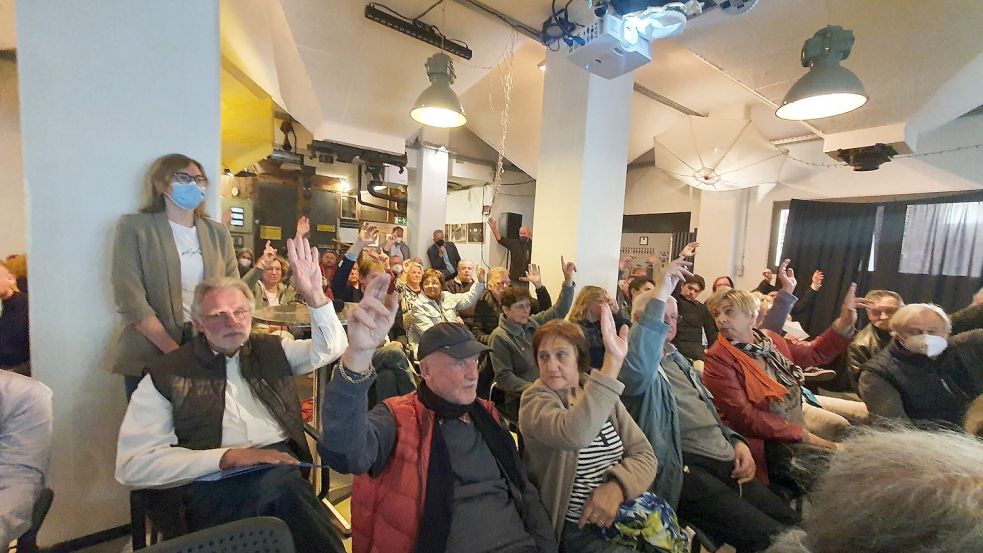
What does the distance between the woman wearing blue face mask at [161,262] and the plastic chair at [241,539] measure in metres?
1.05

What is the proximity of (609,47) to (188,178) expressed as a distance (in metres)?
2.35

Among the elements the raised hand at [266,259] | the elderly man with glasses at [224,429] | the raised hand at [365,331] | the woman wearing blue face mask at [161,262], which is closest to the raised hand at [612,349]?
the raised hand at [365,331]

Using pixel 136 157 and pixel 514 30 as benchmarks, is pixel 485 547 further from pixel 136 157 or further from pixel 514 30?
pixel 514 30

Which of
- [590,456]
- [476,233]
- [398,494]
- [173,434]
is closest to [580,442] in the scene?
[590,456]

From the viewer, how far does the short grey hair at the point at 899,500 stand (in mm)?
480

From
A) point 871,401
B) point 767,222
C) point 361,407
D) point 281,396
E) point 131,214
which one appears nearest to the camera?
point 361,407

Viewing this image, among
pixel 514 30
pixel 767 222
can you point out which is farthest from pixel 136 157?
pixel 767 222

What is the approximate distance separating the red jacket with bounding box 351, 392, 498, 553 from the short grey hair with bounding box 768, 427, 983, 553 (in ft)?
2.61

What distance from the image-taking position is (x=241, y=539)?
73 centimetres

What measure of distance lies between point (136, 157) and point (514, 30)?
3.04 metres

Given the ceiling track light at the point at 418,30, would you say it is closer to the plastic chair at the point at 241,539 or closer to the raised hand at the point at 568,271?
the raised hand at the point at 568,271

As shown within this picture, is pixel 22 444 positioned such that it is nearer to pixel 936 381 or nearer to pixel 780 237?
pixel 936 381

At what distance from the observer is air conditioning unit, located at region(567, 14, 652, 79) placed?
7.92 feet

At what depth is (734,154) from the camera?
447 centimetres
